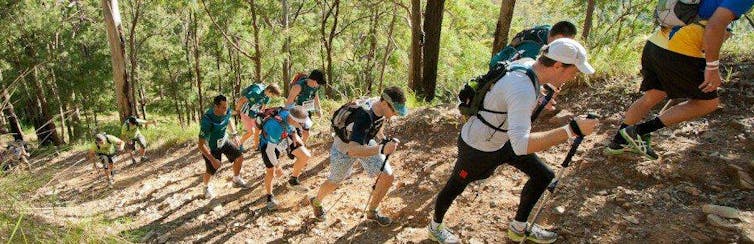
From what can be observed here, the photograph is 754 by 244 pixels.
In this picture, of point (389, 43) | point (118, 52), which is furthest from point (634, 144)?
point (389, 43)

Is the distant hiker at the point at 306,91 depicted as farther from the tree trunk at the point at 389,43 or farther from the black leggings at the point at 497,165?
the tree trunk at the point at 389,43

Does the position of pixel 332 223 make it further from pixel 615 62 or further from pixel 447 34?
pixel 447 34

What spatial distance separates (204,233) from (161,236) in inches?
23.2

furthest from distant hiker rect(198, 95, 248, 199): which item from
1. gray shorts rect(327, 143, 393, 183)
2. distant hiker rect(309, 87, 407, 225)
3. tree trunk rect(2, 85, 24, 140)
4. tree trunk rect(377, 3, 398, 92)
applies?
tree trunk rect(377, 3, 398, 92)

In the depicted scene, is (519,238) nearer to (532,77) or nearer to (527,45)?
(532,77)

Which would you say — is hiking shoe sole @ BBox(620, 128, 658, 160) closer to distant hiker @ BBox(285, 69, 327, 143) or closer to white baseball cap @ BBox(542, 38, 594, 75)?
white baseball cap @ BBox(542, 38, 594, 75)

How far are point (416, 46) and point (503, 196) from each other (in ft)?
14.2

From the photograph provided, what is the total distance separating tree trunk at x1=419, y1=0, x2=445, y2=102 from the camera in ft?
24.8

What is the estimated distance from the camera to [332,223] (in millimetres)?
4762

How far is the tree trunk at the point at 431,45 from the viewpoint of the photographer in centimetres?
755

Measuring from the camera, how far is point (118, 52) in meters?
10.6

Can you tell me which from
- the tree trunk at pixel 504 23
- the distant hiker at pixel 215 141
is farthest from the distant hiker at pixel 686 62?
the distant hiker at pixel 215 141

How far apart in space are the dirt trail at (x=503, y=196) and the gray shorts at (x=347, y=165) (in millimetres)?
608

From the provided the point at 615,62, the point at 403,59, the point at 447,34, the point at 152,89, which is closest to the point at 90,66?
the point at 152,89
